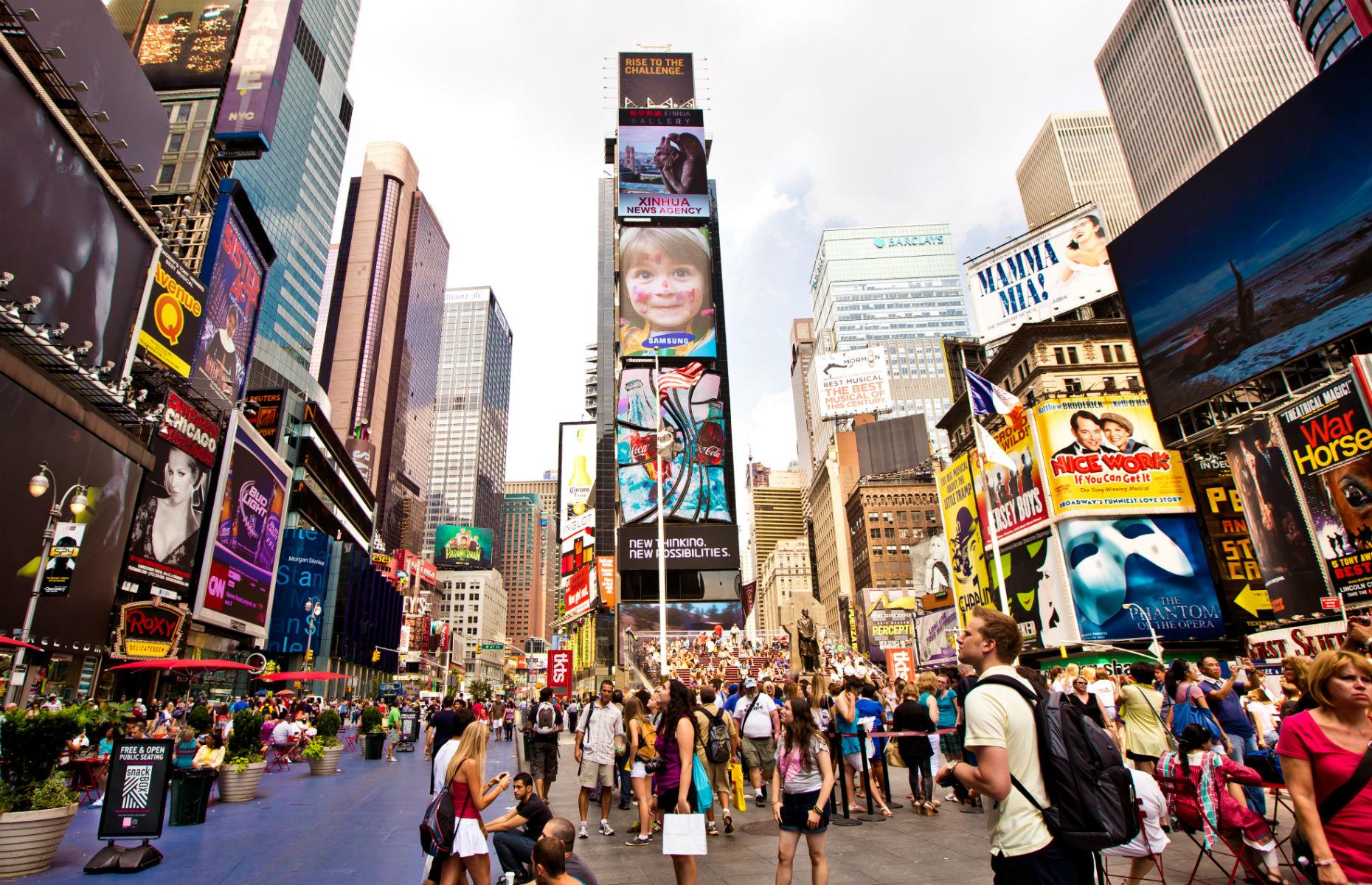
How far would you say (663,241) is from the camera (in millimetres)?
64125

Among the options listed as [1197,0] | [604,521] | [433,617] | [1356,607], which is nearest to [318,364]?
[433,617]

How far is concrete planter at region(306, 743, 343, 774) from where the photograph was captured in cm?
1841

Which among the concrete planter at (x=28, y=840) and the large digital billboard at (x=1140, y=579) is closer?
the concrete planter at (x=28, y=840)

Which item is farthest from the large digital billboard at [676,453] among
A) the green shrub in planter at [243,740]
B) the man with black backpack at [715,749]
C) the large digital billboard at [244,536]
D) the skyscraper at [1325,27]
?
the skyscraper at [1325,27]

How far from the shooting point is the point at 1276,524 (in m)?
32.8

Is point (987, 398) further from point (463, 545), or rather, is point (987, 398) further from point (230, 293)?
point (463, 545)

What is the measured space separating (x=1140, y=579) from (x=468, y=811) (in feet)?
156

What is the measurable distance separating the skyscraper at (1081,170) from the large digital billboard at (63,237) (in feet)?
494

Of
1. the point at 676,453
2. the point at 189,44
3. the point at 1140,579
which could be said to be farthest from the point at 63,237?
the point at 1140,579

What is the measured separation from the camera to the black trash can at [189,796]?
35.2ft

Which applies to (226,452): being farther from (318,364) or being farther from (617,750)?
(318,364)

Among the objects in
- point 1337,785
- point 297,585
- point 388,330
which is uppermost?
point 388,330

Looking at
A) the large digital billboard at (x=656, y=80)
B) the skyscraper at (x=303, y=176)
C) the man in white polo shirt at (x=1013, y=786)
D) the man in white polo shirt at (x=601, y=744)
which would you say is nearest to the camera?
the man in white polo shirt at (x=1013, y=786)

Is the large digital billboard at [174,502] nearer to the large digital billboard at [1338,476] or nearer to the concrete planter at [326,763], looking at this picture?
the concrete planter at [326,763]
